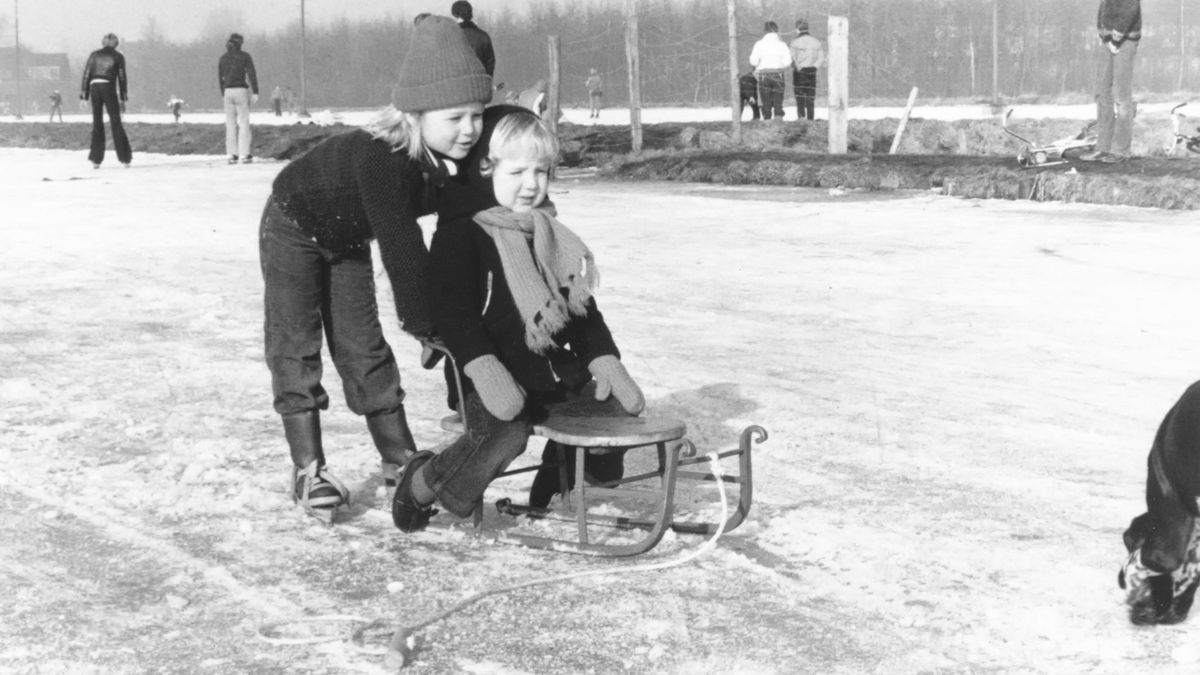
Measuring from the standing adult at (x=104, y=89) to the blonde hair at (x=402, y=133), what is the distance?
14.6 metres

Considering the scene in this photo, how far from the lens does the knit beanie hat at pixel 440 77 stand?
380 cm

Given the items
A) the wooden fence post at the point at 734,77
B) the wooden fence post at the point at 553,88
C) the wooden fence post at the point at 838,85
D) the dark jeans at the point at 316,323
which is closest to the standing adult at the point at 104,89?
the wooden fence post at the point at 553,88

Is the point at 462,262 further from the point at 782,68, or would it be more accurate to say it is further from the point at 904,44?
the point at 904,44

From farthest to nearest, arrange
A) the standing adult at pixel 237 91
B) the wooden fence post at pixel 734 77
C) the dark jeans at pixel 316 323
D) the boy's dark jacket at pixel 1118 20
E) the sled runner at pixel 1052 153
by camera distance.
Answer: the standing adult at pixel 237 91 < the wooden fence post at pixel 734 77 < the sled runner at pixel 1052 153 < the boy's dark jacket at pixel 1118 20 < the dark jeans at pixel 316 323

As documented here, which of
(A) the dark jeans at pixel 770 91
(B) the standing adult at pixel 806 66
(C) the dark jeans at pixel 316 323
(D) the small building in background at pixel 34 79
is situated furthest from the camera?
(D) the small building in background at pixel 34 79

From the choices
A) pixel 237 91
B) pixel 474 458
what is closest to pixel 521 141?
pixel 474 458

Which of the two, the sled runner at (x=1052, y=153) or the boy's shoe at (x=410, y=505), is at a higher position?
the sled runner at (x=1052, y=153)

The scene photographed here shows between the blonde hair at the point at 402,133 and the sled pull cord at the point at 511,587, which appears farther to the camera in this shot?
the blonde hair at the point at 402,133

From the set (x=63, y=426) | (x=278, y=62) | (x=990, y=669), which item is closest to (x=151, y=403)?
(x=63, y=426)

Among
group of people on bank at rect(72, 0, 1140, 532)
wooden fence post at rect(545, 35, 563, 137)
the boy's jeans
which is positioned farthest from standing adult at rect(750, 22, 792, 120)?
group of people on bank at rect(72, 0, 1140, 532)

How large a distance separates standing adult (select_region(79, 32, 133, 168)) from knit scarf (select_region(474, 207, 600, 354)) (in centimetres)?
1481

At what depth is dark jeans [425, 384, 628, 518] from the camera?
3.73 metres

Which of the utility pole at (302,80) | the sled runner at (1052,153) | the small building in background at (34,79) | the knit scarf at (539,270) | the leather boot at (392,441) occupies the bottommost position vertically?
the leather boot at (392,441)

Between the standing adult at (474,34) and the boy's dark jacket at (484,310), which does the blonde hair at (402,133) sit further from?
the standing adult at (474,34)
